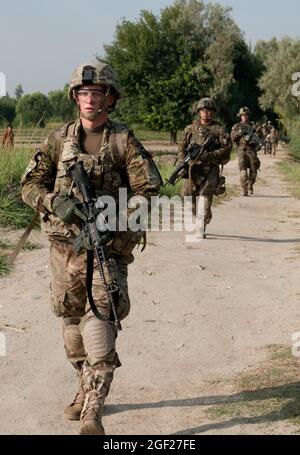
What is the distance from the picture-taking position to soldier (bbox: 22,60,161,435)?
13.3ft

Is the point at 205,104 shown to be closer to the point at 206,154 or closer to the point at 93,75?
the point at 206,154

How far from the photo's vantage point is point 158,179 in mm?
4156

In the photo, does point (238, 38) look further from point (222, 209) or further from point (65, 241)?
A: point (65, 241)

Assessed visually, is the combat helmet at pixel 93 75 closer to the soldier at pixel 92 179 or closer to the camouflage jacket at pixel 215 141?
the soldier at pixel 92 179

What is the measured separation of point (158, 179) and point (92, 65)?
0.70 meters

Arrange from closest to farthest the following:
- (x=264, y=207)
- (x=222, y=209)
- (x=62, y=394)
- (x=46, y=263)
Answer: (x=62, y=394), (x=46, y=263), (x=222, y=209), (x=264, y=207)

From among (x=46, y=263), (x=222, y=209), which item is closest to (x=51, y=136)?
(x=46, y=263)

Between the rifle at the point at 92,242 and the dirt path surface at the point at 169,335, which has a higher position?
the rifle at the point at 92,242

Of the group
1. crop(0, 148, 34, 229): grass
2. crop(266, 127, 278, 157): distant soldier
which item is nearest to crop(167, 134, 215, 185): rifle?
crop(0, 148, 34, 229): grass

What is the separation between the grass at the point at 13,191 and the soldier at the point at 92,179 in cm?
544

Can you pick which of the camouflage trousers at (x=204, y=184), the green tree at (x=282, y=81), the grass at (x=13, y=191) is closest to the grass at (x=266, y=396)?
the camouflage trousers at (x=204, y=184)

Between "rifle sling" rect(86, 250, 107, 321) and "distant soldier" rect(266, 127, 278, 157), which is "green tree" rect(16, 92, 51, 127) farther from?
"distant soldier" rect(266, 127, 278, 157)

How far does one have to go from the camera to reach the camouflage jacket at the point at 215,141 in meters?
9.73

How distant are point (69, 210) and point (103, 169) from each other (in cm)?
32
